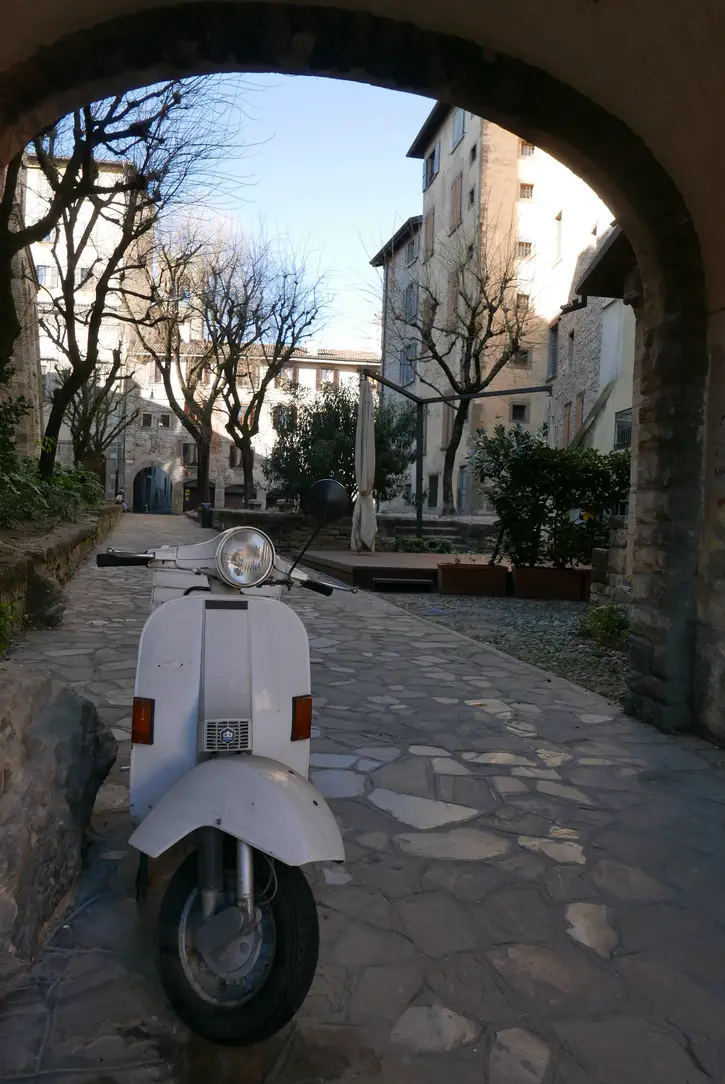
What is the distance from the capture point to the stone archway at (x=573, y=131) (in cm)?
421

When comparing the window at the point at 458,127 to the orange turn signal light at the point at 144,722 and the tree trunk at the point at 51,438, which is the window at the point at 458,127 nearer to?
the tree trunk at the point at 51,438

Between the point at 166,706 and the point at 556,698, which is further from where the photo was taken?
the point at 556,698

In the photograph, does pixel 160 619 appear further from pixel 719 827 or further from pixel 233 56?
pixel 233 56

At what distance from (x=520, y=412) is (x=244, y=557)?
28361mm

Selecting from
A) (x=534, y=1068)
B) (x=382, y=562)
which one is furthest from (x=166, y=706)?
(x=382, y=562)

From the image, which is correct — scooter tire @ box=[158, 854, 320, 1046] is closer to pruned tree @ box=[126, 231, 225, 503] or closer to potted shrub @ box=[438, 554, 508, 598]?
potted shrub @ box=[438, 554, 508, 598]

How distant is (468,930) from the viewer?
2.52 metres

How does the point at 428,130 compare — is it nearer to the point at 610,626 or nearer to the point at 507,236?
the point at 507,236

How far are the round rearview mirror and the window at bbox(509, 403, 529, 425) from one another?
90.4ft

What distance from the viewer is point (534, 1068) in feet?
6.25

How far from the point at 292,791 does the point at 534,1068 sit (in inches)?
32.5

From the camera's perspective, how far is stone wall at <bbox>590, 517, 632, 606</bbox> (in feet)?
25.8

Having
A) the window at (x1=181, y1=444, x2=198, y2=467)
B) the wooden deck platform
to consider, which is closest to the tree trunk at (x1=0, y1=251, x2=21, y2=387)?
the wooden deck platform

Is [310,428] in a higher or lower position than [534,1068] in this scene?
higher
